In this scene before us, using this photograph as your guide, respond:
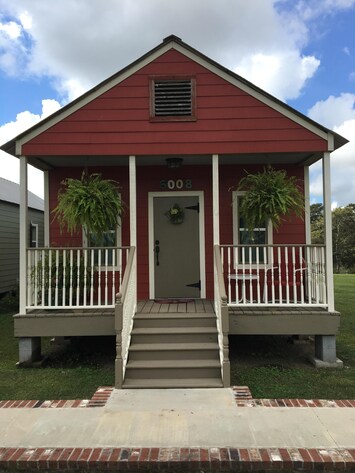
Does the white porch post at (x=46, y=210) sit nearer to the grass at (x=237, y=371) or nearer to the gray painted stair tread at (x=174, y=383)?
the grass at (x=237, y=371)

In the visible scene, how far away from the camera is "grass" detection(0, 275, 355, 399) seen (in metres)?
4.50

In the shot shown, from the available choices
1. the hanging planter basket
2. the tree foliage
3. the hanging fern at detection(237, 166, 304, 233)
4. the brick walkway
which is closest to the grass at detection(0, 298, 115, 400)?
the brick walkway

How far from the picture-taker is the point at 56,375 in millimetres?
5164

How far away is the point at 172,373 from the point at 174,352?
297mm

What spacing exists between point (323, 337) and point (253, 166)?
319 cm

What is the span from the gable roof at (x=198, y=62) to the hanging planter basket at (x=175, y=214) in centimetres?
225

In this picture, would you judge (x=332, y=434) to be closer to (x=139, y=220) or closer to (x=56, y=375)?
(x=56, y=375)

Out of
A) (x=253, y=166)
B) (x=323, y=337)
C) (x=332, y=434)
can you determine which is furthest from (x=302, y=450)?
(x=253, y=166)

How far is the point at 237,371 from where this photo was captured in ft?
17.2

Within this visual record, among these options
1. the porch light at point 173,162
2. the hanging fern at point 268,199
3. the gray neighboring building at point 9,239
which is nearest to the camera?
the hanging fern at point 268,199

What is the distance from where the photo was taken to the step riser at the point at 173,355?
193 inches

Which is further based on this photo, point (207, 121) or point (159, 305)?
point (159, 305)

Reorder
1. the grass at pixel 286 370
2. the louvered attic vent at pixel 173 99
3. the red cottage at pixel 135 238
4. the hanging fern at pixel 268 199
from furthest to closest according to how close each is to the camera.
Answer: the louvered attic vent at pixel 173 99 → the hanging fern at pixel 268 199 → the red cottage at pixel 135 238 → the grass at pixel 286 370

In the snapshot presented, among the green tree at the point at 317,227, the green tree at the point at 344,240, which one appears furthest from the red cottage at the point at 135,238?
the green tree at the point at 344,240
